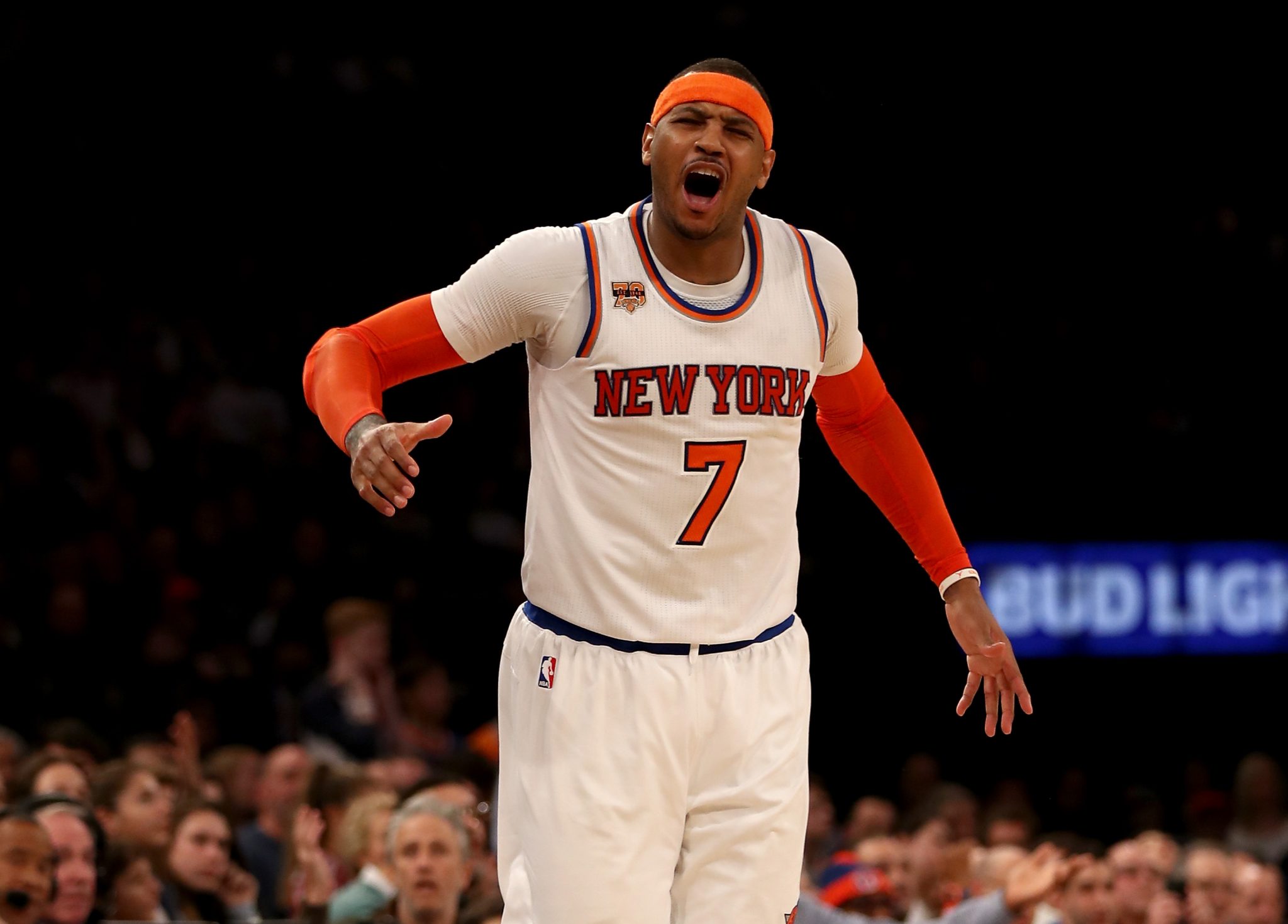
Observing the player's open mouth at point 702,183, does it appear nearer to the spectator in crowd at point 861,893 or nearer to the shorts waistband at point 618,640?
the shorts waistband at point 618,640

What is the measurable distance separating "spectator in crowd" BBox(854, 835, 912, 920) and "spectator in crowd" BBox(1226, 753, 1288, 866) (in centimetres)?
256

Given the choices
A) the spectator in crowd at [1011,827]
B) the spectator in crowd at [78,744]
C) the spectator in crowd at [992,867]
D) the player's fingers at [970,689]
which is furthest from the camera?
the spectator in crowd at [1011,827]

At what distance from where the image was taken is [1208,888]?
7973 millimetres

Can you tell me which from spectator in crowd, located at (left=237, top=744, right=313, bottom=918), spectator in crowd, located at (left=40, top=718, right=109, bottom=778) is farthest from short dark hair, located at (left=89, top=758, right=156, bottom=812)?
spectator in crowd, located at (left=237, top=744, right=313, bottom=918)

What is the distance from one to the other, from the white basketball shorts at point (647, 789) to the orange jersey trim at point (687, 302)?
685 mm

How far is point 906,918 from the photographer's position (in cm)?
820

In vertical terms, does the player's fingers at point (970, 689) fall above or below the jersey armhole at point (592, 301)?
below

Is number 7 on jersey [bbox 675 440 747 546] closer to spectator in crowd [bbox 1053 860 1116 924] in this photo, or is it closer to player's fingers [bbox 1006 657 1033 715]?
player's fingers [bbox 1006 657 1033 715]

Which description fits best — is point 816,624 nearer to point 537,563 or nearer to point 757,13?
point 757,13

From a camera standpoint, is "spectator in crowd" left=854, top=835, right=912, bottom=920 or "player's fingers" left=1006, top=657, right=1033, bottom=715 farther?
"spectator in crowd" left=854, top=835, right=912, bottom=920

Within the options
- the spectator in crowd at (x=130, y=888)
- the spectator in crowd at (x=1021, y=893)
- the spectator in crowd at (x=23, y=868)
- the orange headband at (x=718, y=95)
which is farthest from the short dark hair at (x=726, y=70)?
the spectator in crowd at (x=130, y=888)

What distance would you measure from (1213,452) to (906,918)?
4.99 m

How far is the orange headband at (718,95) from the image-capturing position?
12.5 feet

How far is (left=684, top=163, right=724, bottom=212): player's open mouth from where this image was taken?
148 inches
